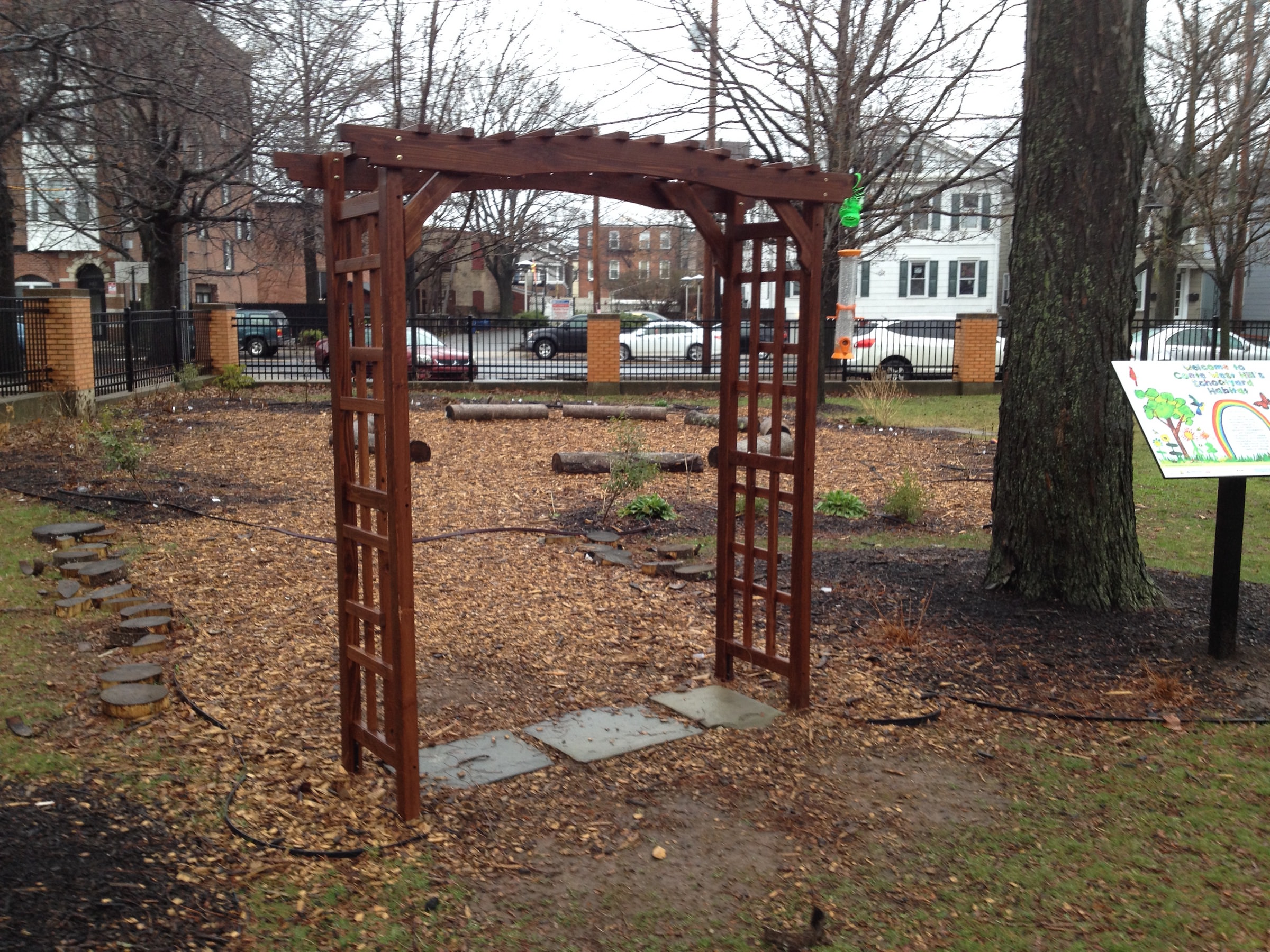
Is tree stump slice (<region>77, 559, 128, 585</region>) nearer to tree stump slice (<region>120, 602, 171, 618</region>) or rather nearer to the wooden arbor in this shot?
tree stump slice (<region>120, 602, 171, 618</region>)

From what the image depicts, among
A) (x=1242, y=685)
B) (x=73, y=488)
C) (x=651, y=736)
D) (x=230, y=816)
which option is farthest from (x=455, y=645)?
(x=73, y=488)

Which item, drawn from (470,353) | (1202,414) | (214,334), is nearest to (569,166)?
(1202,414)

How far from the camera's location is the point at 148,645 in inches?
214

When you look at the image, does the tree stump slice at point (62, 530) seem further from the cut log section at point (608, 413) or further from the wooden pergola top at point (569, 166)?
the cut log section at point (608, 413)

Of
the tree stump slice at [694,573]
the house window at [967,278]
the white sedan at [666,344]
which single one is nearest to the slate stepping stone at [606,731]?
the tree stump slice at [694,573]

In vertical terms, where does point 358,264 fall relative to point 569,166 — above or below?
below

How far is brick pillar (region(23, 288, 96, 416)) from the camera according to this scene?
45.7ft

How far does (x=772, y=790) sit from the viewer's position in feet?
13.5

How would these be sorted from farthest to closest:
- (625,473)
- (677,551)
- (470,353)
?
(470,353), (625,473), (677,551)

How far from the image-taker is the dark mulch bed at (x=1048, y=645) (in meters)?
5.11

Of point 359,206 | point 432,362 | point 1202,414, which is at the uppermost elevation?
point 359,206

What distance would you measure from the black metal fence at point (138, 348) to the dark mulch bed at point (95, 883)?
1307 centimetres

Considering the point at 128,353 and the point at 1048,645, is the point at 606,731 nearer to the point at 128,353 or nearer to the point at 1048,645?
the point at 1048,645

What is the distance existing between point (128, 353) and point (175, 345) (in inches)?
119
